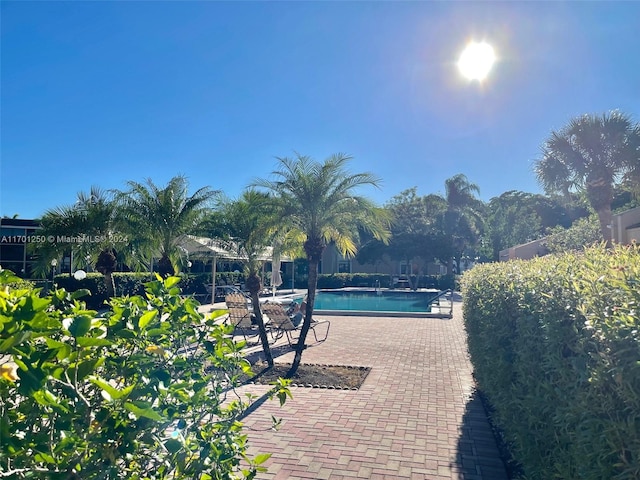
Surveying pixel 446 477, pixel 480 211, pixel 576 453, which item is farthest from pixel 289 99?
pixel 480 211

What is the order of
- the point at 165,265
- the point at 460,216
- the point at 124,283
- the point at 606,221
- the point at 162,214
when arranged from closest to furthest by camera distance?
the point at 162,214
the point at 165,265
the point at 606,221
the point at 124,283
the point at 460,216

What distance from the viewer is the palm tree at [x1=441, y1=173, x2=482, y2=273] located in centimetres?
3722

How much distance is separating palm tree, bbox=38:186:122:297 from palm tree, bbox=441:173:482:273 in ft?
95.7

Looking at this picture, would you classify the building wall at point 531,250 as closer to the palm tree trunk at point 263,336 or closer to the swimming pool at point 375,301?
the swimming pool at point 375,301

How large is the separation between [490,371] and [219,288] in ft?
69.1

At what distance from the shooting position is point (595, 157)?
1476 cm

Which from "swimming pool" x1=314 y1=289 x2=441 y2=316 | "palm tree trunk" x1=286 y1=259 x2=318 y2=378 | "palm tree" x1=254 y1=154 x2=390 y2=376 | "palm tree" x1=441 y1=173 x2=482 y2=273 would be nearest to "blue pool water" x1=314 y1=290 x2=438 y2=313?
"swimming pool" x1=314 y1=289 x2=441 y2=316

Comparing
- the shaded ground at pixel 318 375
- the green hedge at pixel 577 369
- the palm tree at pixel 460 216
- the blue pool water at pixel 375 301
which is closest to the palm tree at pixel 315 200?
the shaded ground at pixel 318 375

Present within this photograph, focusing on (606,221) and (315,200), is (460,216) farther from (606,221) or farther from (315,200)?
(315,200)

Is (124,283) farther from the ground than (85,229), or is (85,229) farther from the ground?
(85,229)

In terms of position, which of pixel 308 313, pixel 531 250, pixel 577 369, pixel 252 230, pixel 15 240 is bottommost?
pixel 308 313

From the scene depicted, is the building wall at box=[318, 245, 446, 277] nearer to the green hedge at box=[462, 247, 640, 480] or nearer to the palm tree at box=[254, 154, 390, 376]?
the palm tree at box=[254, 154, 390, 376]

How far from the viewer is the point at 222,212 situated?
884 centimetres

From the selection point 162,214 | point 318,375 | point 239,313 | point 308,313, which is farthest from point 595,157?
point 162,214
